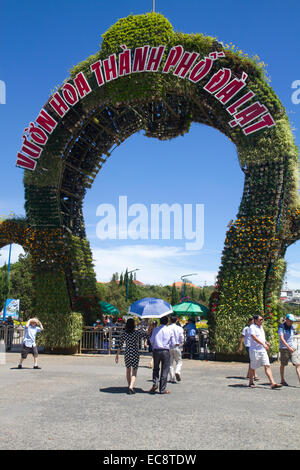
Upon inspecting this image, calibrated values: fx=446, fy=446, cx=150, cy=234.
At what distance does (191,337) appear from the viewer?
1677 cm

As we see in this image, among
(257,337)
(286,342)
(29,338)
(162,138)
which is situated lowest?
(29,338)

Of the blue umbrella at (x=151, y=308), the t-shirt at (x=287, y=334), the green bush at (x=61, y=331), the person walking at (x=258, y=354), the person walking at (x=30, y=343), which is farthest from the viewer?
the green bush at (x=61, y=331)

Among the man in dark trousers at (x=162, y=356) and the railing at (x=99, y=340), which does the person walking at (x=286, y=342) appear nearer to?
the man in dark trousers at (x=162, y=356)

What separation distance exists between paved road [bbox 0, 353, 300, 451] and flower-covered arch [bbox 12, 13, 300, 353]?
419 cm

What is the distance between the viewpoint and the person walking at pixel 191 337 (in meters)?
16.7

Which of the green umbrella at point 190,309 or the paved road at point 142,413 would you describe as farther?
the green umbrella at point 190,309

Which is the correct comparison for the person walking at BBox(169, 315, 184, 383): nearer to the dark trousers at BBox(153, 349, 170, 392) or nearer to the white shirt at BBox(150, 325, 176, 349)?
the white shirt at BBox(150, 325, 176, 349)

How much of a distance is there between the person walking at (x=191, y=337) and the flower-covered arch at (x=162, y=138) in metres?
0.92

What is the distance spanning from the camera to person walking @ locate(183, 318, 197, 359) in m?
16.7

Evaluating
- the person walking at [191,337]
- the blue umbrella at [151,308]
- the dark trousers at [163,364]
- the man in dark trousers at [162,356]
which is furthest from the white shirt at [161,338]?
the person walking at [191,337]

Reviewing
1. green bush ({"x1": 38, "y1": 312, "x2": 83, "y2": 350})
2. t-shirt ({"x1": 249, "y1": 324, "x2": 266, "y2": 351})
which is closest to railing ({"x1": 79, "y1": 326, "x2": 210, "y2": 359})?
green bush ({"x1": 38, "y1": 312, "x2": 83, "y2": 350})

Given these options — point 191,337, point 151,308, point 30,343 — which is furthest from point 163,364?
point 191,337

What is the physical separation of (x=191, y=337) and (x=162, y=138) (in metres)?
8.66

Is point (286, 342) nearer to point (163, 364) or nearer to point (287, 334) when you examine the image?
point (287, 334)
